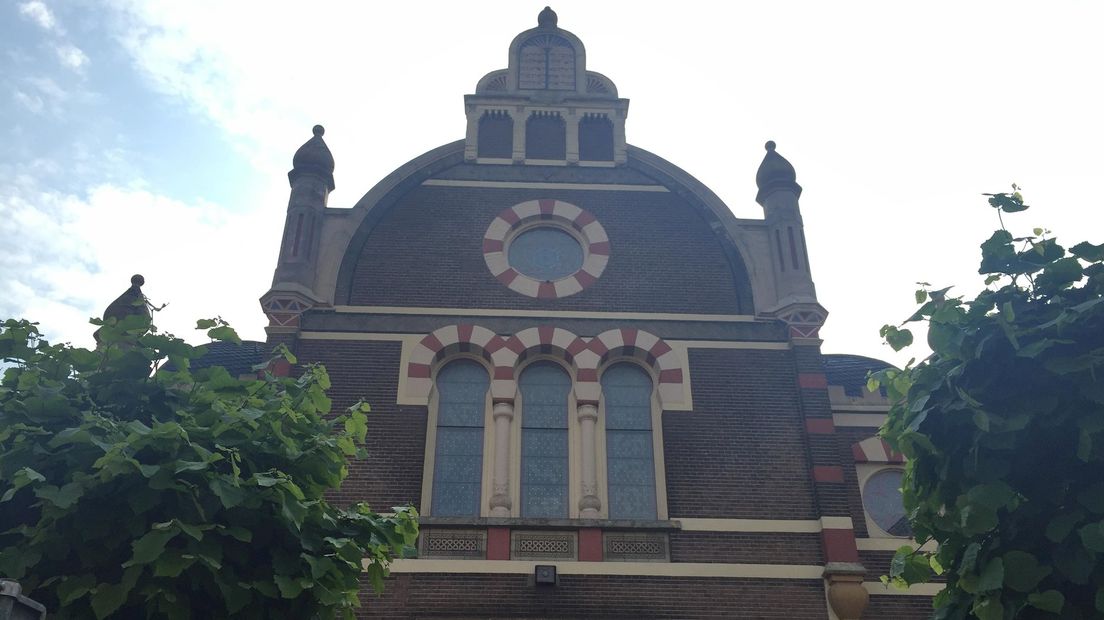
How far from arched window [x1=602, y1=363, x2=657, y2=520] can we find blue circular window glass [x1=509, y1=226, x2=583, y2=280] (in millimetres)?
2024

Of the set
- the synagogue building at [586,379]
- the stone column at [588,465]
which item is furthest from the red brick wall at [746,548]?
the stone column at [588,465]

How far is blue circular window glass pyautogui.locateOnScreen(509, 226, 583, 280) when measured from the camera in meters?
16.3

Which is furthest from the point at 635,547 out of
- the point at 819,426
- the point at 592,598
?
the point at 819,426

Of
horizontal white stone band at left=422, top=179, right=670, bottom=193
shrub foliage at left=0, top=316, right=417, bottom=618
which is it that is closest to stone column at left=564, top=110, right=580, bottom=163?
horizontal white stone band at left=422, top=179, right=670, bottom=193

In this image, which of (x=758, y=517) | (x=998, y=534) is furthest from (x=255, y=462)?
(x=758, y=517)

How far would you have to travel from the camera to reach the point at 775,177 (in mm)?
16984

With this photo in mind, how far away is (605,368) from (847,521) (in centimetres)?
423

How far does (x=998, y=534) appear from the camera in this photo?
835 cm

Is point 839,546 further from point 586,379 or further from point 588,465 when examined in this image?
point 586,379

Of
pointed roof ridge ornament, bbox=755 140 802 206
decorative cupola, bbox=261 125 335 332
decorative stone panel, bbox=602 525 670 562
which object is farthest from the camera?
pointed roof ridge ornament, bbox=755 140 802 206

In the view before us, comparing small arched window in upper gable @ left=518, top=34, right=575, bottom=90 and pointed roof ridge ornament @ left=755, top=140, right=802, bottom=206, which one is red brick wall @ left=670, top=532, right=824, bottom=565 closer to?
pointed roof ridge ornament @ left=755, top=140, right=802, bottom=206

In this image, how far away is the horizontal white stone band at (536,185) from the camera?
56.3 feet

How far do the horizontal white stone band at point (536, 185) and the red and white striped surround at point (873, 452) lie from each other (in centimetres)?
555

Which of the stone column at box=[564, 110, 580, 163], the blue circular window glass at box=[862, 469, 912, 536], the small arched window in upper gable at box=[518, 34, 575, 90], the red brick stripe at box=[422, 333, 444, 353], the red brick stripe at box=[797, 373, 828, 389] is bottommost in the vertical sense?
the blue circular window glass at box=[862, 469, 912, 536]
